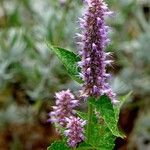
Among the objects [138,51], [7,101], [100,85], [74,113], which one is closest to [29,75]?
[7,101]

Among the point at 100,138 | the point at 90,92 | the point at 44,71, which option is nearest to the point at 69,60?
the point at 90,92

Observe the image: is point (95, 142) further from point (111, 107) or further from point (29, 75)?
point (29, 75)

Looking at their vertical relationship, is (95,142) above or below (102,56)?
below

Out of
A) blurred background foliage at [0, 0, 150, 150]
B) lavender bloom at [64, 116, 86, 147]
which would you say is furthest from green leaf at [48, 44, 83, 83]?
blurred background foliage at [0, 0, 150, 150]

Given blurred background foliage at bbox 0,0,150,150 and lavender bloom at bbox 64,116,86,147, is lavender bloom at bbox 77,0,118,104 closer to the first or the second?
lavender bloom at bbox 64,116,86,147

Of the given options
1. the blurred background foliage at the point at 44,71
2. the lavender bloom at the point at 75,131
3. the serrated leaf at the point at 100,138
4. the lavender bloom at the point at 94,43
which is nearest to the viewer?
the lavender bloom at the point at 94,43

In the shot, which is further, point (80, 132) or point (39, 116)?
point (39, 116)

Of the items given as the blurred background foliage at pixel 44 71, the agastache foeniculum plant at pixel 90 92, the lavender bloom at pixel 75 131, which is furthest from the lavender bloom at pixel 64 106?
the blurred background foliage at pixel 44 71

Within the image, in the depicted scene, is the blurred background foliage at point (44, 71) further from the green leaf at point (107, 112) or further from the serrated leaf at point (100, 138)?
the green leaf at point (107, 112)
